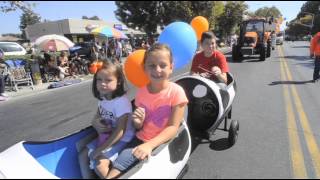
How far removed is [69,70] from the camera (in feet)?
60.4

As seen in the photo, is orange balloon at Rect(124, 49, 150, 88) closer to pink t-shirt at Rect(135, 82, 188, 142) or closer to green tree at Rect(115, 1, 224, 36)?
pink t-shirt at Rect(135, 82, 188, 142)

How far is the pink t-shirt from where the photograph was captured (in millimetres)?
3547

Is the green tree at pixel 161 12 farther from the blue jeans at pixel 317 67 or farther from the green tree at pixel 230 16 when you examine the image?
the blue jeans at pixel 317 67

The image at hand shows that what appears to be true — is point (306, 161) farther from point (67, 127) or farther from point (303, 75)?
point (303, 75)

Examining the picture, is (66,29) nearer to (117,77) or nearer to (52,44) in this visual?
(52,44)

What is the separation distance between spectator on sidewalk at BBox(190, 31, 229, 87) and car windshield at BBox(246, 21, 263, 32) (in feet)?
59.8

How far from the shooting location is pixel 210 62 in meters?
5.79

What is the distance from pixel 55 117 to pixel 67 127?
1.31 m

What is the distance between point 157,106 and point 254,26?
21068 millimetres

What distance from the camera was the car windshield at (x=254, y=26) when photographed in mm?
23062

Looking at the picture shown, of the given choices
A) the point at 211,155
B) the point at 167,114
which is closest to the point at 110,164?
the point at 167,114

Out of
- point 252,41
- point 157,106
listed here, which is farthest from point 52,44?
point 157,106

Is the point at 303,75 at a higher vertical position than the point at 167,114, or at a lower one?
lower

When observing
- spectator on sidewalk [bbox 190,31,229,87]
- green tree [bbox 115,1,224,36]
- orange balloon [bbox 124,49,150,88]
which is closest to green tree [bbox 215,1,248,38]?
green tree [bbox 115,1,224,36]
